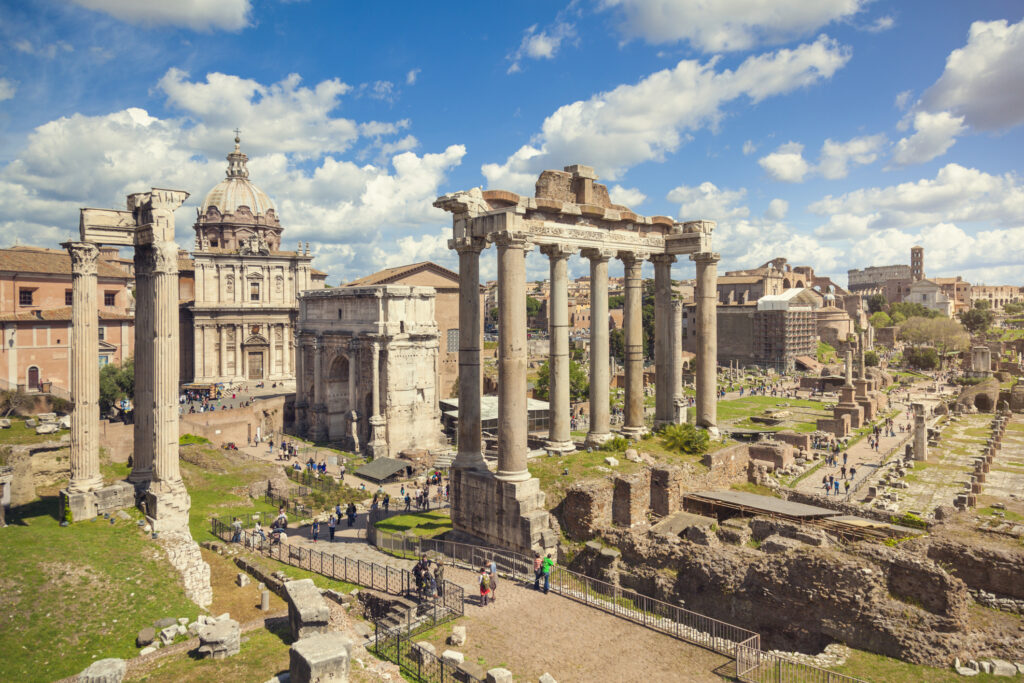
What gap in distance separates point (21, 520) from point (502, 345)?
14.4 metres

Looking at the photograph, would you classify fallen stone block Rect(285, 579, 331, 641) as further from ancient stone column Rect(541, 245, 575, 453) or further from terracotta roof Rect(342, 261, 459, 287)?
terracotta roof Rect(342, 261, 459, 287)

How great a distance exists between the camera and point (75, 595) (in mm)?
13289

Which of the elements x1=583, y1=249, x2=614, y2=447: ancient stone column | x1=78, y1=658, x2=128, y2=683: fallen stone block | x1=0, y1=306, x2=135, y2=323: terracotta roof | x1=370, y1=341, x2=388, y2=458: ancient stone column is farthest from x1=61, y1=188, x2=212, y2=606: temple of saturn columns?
x1=0, y1=306, x2=135, y2=323: terracotta roof

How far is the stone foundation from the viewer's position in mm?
15336

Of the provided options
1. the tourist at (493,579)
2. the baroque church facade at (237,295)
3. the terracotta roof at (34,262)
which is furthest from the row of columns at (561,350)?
the baroque church facade at (237,295)

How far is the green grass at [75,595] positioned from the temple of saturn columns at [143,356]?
1.17m

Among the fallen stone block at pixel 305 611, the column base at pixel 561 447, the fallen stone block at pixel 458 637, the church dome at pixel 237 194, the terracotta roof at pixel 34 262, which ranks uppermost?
the church dome at pixel 237 194

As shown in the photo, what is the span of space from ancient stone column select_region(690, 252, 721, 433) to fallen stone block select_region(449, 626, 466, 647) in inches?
500

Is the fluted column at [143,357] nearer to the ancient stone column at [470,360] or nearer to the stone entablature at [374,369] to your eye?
the ancient stone column at [470,360]

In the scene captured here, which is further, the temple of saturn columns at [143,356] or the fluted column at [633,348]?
the fluted column at [633,348]

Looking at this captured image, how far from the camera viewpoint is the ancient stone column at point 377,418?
4184cm

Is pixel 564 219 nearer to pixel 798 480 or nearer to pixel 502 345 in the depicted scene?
pixel 502 345

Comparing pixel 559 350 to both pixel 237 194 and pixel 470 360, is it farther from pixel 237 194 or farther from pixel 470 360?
pixel 237 194

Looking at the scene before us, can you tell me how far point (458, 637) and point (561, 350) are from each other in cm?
934
